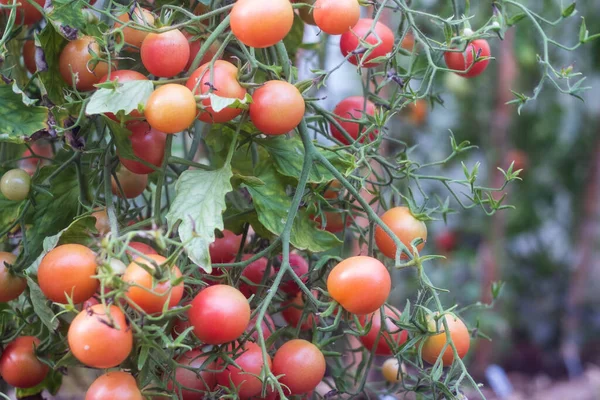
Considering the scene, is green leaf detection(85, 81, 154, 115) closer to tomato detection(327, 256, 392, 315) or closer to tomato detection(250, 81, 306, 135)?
tomato detection(250, 81, 306, 135)

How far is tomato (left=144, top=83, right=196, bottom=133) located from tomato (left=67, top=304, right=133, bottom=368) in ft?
0.45

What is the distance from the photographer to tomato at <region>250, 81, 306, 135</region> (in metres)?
0.52

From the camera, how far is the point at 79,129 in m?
0.59

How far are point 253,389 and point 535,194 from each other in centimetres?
225

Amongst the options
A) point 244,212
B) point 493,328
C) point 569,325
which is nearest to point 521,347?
point 569,325

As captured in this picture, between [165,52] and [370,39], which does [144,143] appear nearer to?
[165,52]

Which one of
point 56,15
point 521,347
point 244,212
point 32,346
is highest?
point 56,15

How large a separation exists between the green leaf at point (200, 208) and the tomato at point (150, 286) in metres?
0.04

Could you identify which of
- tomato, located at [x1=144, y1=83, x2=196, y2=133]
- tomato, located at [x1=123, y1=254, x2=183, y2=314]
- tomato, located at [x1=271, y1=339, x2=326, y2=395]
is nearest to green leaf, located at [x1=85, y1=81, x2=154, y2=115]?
tomato, located at [x1=144, y1=83, x2=196, y2=133]

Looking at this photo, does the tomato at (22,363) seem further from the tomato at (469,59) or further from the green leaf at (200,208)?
the tomato at (469,59)

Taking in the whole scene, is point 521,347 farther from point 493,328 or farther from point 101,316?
point 101,316

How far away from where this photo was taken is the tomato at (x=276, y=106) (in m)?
0.52

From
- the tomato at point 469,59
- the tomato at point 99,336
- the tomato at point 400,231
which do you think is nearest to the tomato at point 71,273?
the tomato at point 99,336

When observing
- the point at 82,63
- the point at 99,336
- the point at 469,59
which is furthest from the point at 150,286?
the point at 469,59
